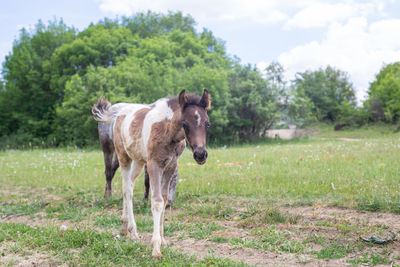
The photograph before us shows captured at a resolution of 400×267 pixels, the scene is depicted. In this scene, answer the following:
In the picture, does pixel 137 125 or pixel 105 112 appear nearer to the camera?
pixel 137 125

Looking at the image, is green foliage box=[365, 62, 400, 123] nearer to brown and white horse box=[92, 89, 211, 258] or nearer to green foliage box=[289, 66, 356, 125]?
green foliage box=[289, 66, 356, 125]

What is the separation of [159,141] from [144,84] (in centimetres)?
2698

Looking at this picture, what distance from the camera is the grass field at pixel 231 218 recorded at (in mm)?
4348

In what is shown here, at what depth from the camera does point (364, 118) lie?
41469 millimetres

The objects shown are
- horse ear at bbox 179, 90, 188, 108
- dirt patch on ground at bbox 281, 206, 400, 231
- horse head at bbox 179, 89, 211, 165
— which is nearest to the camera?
horse head at bbox 179, 89, 211, 165

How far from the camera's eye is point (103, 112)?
257 inches

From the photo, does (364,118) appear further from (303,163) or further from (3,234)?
(3,234)

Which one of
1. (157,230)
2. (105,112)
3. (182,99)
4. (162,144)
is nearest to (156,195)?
(157,230)

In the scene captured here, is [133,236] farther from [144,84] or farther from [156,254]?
[144,84]

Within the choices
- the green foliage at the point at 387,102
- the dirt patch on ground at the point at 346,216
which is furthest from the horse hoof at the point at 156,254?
the green foliage at the point at 387,102

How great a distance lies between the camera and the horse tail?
6316 millimetres

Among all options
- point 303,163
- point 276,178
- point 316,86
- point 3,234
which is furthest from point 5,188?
point 316,86

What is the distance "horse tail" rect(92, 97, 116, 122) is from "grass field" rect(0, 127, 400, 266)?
192 centimetres

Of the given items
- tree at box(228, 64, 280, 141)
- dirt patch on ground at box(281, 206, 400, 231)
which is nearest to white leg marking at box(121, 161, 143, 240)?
dirt patch on ground at box(281, 206, 400, 231)
